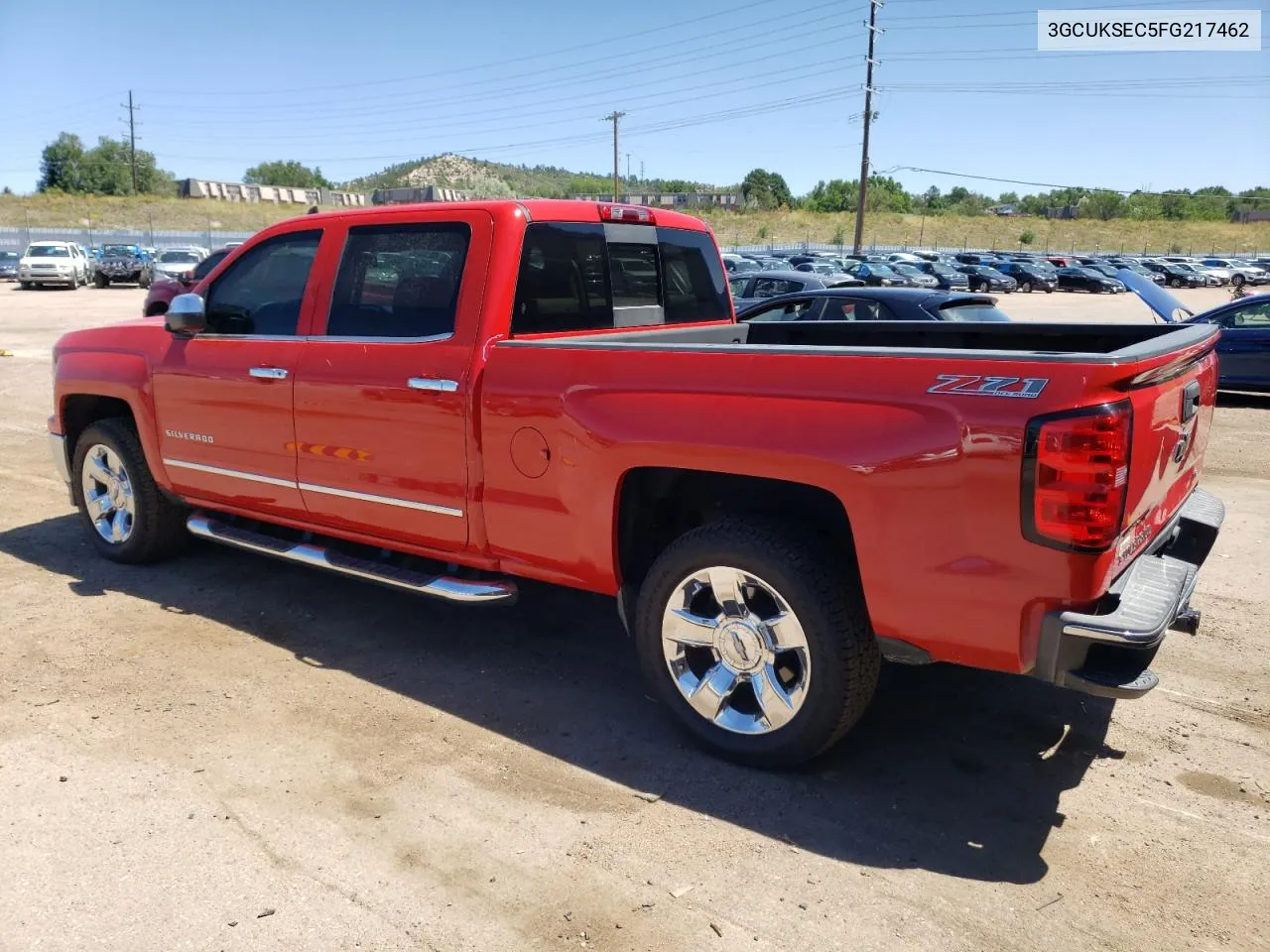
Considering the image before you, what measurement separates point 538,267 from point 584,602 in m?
1.93

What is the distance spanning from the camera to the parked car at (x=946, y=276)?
4238cm

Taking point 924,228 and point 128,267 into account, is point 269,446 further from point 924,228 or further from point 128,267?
point 924,228

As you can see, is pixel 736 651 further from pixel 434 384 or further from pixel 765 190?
pixel 765 190

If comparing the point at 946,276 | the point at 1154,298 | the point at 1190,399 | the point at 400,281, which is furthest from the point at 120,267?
the point at 1190,399

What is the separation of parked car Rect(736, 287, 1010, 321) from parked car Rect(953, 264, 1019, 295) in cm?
3692

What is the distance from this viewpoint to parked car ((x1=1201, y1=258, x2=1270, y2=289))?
53.6m

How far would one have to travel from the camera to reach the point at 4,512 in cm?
707

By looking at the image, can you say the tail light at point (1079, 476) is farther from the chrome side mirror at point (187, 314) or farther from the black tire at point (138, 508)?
the black tire at point (138, 508)

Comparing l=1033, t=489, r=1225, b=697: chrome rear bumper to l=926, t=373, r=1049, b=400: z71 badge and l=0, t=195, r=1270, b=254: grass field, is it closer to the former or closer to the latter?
l=926, t=373, r=1049, b=400: z71 badge

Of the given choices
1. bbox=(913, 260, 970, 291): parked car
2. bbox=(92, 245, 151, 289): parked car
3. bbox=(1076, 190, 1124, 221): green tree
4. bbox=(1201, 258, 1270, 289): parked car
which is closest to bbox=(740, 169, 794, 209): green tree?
bbox=(1076, 190, 1124, 221): green tree

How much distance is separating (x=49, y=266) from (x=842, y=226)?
71322 mm

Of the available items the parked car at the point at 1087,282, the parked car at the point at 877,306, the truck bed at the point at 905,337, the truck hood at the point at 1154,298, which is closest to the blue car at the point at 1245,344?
the parked car at the point at 877,306

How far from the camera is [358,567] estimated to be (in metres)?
4.47

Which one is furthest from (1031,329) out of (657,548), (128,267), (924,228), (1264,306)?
(924,228)
